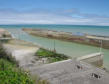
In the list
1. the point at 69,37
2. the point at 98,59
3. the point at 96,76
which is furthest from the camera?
the point at 69,37

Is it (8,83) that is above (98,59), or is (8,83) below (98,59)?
above

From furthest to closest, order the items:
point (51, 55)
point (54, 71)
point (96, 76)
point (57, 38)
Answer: point (57, 38)
point (51, 55)
point (54, 71)
point (96, 76)

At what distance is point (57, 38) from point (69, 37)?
268 cm

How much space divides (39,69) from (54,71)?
2.08ft

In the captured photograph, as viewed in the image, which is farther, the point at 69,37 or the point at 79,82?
the point at 69,37

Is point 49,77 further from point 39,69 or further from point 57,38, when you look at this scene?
point 57,38

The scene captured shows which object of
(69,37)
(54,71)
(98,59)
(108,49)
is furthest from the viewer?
(69,37)

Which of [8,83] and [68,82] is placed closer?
[8,83]

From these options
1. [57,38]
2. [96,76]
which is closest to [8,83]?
[96,76]

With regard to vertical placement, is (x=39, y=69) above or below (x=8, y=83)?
below

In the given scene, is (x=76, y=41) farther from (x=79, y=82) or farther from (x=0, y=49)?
(x=79, y=82)

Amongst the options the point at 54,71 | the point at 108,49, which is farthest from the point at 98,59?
the point at 108,49

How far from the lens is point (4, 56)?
6055 mm

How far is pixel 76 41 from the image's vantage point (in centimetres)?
1689
